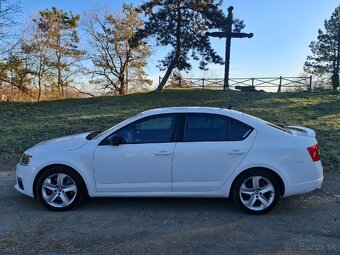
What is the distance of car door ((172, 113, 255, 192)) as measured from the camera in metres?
4.84

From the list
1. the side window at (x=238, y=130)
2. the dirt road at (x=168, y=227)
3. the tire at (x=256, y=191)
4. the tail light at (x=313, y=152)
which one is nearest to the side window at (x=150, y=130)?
the side window at (x=238, y=130)

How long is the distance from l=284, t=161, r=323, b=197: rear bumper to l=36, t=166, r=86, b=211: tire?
2.81 meters

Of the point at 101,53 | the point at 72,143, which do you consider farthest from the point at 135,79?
the point at 72,143

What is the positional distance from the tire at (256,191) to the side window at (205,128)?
0.62 meters

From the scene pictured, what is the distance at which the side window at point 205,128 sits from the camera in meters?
4.94

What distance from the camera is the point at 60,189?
5.03m

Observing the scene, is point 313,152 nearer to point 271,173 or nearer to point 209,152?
point 271,173

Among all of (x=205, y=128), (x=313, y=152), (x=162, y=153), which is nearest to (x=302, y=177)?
(x=313, y=152)

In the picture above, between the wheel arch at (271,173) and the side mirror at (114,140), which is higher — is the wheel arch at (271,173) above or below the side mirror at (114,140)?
below

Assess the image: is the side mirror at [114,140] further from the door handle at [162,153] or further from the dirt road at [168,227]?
the dirt road at [168,227]

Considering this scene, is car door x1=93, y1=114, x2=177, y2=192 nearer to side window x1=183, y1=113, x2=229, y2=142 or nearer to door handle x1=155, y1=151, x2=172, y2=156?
door handle x1=155, y1=151, x2=172, y2=156

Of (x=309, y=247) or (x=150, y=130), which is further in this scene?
(x=150, y=130)

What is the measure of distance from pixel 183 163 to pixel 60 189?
174 centimetres

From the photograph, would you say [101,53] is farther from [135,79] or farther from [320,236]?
[320,236]
